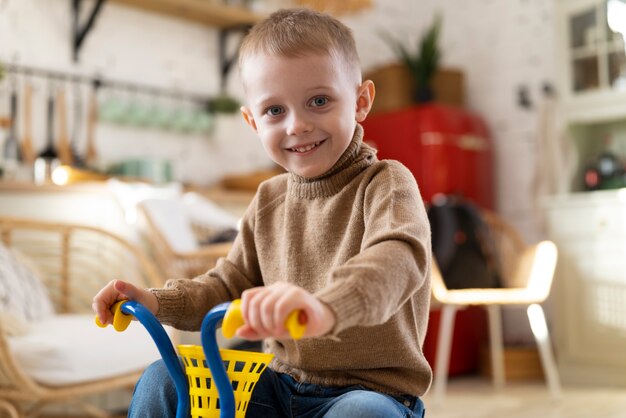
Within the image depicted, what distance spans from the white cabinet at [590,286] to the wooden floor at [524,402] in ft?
0.46

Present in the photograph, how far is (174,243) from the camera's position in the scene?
286 centimetres

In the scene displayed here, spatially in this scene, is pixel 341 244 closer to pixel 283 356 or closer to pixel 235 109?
pixel 283 356

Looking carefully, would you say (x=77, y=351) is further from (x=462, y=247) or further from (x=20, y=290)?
(x=462, y=247)

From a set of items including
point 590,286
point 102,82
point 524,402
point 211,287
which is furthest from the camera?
point 590,286

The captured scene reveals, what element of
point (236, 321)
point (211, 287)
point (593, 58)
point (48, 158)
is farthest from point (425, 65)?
point (236, 321)

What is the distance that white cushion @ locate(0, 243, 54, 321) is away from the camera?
80.1 inches

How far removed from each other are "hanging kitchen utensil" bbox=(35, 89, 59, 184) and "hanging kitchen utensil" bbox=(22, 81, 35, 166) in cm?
4

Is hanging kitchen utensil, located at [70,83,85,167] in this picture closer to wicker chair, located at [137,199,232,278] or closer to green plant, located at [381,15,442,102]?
wicker chair, located at [137,199,232,278]

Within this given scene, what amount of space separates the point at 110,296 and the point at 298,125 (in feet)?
1.27

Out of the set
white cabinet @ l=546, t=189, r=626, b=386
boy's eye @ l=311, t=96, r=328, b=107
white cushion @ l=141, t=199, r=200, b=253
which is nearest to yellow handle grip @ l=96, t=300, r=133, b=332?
boy's eye @ l=311, t=96, r=328, b=107

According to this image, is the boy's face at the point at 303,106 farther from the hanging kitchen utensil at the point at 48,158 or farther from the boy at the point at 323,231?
the hanging kitchen utensil at the point at 48,158

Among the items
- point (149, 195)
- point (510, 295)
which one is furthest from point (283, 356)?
point (510, 295)

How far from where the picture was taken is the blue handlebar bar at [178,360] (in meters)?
0.89

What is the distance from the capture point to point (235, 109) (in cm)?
387
